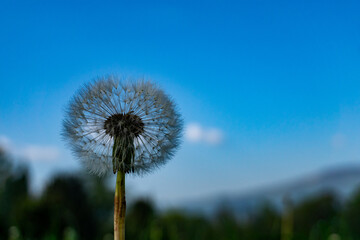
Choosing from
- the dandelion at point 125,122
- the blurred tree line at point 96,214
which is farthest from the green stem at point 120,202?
the blurred tree line at point 96,214

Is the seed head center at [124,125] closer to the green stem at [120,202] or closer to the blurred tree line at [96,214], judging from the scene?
the green stem at [120,202]

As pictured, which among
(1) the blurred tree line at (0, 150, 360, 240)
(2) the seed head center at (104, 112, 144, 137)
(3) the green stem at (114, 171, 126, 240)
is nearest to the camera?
(3) the green stem at (114, 171, 126, 240)

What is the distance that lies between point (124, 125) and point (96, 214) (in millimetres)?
40439

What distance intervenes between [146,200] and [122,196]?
18697 millimetres

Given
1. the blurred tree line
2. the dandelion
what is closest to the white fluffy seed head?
the dandelion

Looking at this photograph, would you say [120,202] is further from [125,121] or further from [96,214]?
[96,214]

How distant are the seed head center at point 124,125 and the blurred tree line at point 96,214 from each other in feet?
24.7

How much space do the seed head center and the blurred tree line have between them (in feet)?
24.7

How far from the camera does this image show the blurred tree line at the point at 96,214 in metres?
17.4

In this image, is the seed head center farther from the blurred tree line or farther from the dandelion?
the blurred tree line

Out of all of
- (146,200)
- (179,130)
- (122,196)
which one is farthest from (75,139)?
(146,200)

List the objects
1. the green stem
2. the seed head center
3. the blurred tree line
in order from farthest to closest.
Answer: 1. the blurred tree line
2. the seed head center
3. the green stem

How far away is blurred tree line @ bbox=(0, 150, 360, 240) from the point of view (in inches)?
686

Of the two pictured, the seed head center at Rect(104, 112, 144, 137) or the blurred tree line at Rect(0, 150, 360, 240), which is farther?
the blurred tree line at Rect(0, 150, 360, 240)
